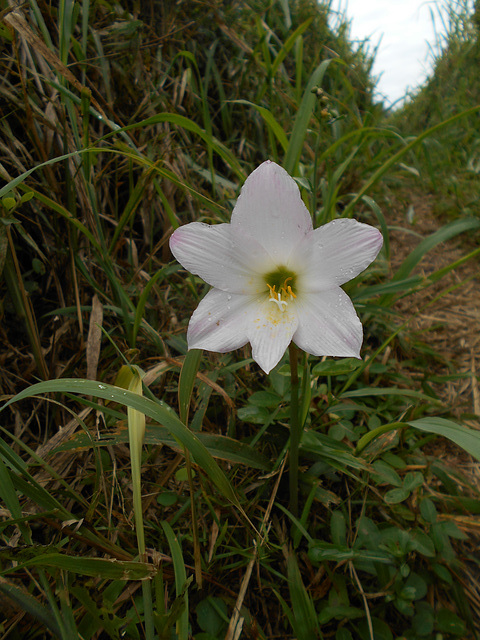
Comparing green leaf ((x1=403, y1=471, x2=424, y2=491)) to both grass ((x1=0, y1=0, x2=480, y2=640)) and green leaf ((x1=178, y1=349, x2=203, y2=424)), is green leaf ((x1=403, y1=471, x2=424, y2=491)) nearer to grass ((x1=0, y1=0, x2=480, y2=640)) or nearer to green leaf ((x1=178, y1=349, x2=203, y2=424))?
grass ((x1=0, y1=0, x2=480, y2=640))

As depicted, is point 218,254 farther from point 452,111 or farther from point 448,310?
point 452,111

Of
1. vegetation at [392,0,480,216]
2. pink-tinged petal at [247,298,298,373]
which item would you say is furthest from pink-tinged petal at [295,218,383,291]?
vegetation at [392,0,480,216]

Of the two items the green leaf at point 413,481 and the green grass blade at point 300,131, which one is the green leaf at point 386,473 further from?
the green grass blade at point 300,131

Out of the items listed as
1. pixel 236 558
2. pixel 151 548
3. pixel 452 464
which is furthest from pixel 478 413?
pixel 151 548

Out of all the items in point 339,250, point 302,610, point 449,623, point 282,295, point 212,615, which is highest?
point 339,250

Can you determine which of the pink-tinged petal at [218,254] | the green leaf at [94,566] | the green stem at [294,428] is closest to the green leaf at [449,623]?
the green stem at [294,428]

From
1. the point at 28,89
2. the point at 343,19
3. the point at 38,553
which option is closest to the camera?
the point at 38,553

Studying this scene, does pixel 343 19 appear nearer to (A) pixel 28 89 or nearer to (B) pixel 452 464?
(A) pixel 28 89

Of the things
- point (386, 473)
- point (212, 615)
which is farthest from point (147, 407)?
point (386, 473)
